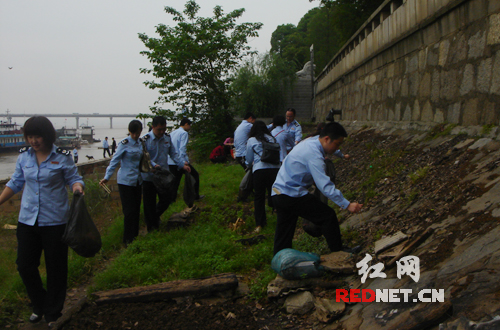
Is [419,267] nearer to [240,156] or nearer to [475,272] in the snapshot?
[475,272]

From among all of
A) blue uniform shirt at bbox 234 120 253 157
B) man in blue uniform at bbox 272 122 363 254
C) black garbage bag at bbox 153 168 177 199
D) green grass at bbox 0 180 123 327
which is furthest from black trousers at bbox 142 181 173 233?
man in blue uniform at bbox 272 122 363 254

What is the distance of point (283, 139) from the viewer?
7.41m

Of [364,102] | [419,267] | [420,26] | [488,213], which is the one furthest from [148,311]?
[364,102]

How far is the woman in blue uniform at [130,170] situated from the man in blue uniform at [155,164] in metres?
0.36

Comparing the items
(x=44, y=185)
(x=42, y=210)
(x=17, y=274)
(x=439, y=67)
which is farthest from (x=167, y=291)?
(x=439, y=67)

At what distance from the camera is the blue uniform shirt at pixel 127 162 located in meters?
5.84

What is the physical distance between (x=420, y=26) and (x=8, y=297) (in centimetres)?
705

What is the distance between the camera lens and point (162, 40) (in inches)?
715

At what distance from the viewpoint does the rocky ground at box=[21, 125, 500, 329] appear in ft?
8.77

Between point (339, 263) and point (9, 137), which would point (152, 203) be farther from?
point (9, 137)

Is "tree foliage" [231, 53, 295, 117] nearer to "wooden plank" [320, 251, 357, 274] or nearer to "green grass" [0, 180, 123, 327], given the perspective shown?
"green grass" [0, 180, 123, 327]

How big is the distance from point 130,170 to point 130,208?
1.83 ft

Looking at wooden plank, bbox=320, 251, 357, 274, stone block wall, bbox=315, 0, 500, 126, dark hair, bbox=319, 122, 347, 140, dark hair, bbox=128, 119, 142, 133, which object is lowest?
wooden plank, bbox=320, 251, 357, 274

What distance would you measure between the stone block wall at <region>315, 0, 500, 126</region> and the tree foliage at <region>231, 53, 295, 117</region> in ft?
43.9
